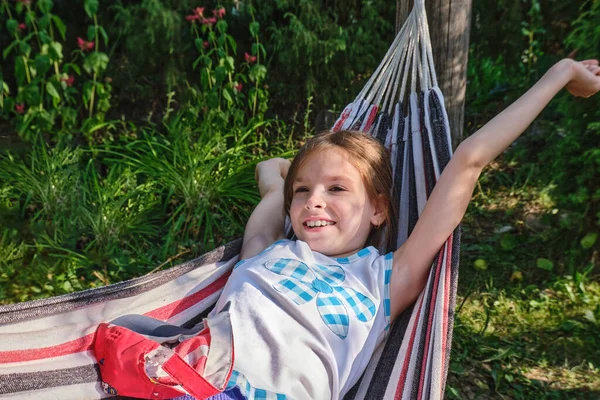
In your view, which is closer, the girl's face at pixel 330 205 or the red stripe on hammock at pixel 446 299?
the red stripe on hammock at pixel 446 299

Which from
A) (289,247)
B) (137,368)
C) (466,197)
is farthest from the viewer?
(289,247)

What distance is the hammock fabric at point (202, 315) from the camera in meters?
1.42

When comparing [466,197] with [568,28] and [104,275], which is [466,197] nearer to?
[104,275]

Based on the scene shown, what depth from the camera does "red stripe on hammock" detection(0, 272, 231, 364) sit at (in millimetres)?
1464

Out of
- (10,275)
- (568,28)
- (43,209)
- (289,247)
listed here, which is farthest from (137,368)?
(568,28)

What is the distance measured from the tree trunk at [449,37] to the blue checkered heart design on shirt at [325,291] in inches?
42.4

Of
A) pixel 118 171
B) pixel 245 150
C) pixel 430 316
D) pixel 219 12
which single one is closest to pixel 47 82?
pixel 118 171

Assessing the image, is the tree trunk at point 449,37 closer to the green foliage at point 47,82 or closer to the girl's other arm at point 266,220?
the girl's other arm at point 266,220

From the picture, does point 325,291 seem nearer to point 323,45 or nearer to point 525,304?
point 525,304

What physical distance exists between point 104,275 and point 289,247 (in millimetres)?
1480

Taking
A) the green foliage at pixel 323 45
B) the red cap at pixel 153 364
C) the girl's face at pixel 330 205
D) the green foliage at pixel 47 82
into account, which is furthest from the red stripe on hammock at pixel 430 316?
the green foliage at pixel 47 82

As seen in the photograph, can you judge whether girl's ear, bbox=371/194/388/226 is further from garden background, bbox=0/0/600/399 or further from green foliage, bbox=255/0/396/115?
green foliage, bbox=255/0/396/115

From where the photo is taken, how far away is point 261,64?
4.11 meters

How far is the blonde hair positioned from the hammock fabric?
0.05m
